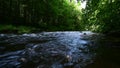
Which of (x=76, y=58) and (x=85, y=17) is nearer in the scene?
(x=76, y=58)

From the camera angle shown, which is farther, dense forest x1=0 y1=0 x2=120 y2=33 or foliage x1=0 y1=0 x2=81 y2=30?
foliage x1=0 y1=0 x2=81 y2=30

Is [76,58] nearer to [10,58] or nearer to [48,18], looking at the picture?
[10,58]

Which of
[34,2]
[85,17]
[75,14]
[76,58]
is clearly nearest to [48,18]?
[34,2]

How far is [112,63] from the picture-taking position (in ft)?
18.4

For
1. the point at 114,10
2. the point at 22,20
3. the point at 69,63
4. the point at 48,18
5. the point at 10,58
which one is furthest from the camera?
the point at 48,18

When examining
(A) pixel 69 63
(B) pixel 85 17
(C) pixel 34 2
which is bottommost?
(A) pixel 69 63

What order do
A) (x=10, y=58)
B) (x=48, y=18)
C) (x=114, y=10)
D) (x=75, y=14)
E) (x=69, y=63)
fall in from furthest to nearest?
(x=75, y=14) → (x=48, y=18) → (x=114, y=10) → (x=10, y=58) → (x=69, y=63)

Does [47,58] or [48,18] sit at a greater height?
[48,18]

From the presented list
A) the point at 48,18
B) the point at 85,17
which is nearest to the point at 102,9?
the point at 85,17

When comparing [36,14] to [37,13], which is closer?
[37,13]

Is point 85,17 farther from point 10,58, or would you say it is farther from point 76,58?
point 10,58

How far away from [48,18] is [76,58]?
108ft

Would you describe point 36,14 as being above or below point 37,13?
below

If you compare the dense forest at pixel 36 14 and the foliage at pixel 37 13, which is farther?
the foliage at pixel 37 13
